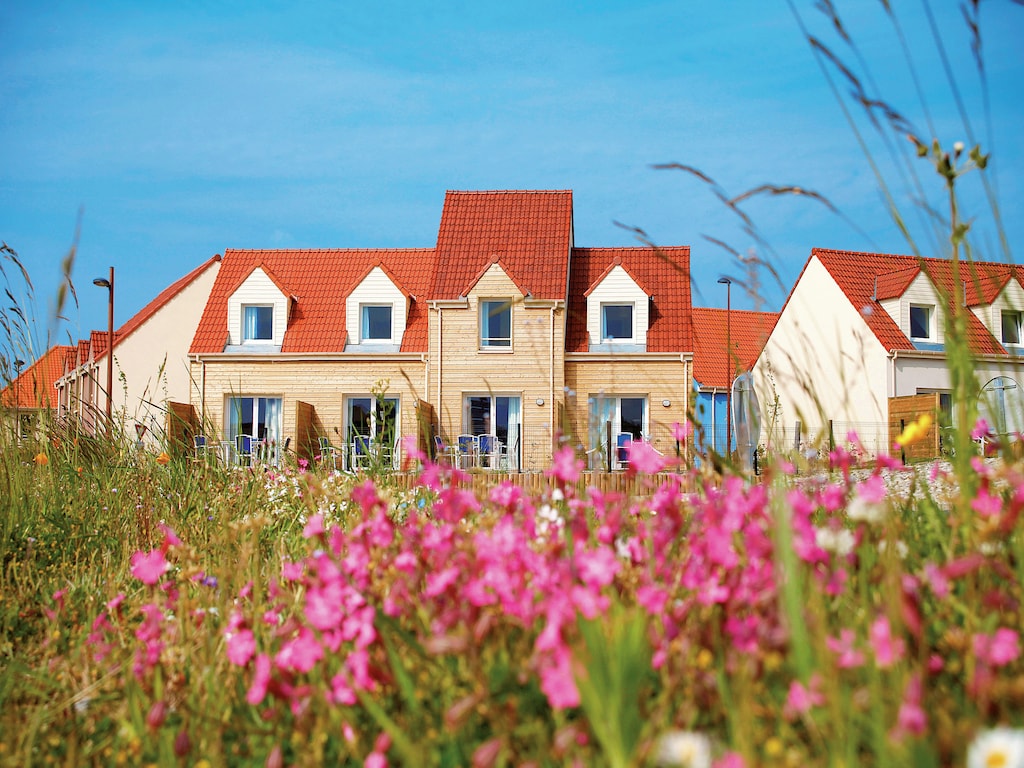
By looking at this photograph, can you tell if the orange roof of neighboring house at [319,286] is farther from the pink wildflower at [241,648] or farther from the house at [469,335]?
the pink wildflower at [241,648]

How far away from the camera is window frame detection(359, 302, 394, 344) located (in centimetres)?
2498

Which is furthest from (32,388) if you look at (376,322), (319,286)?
(319,286)

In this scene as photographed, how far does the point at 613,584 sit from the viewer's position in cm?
226

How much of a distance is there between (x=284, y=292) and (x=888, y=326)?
17.0 m

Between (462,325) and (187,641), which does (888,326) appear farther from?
(187,641)

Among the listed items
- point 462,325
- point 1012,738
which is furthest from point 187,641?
point 462,325

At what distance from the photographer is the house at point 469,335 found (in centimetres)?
2345

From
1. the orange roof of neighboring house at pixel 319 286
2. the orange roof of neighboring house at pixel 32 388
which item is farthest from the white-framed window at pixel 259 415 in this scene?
the orange roof of neighboring house at pixel 32 388

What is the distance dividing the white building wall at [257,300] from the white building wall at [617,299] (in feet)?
27.2

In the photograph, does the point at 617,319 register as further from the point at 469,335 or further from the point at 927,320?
the point at 927,320

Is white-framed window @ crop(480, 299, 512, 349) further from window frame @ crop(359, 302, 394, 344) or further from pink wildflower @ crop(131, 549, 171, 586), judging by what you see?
pink wildflower @ crop(131, 549, 171, 586)

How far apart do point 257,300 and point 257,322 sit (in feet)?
2.04

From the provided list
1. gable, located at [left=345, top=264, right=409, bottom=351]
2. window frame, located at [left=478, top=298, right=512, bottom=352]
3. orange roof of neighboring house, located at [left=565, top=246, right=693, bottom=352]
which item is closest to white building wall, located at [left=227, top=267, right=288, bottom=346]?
gable, located at [left=345, top=264, right=409, bottom=351]

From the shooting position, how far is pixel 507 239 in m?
25.0
